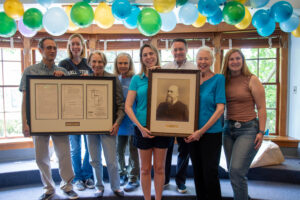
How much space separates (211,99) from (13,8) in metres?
2.31

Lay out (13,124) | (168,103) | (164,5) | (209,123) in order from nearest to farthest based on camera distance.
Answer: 1. (209,123)
2. (168,103)
3. (164,5)
4. (13,124)

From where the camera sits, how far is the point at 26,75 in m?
2.09

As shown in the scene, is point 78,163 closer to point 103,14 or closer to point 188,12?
point 103,14

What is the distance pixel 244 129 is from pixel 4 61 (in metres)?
4.10

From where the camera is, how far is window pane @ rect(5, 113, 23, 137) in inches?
154

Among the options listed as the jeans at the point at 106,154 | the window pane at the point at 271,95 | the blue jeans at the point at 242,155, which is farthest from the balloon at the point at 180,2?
the window pane at the point at 271,95

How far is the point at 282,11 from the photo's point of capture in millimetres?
2340

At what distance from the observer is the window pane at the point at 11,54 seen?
3.93 meters

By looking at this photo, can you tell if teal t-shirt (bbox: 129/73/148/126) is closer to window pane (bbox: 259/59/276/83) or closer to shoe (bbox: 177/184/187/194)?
shoe (bbox: 177/184/187/194)

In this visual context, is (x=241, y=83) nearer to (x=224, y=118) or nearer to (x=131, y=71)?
(x=224, y=118)

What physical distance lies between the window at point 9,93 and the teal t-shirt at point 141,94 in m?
3.04

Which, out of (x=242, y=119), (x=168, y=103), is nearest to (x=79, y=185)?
(x=168, y=103)

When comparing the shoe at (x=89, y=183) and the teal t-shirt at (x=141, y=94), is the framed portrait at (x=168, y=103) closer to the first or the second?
the teal t-shirt at (x=141, y=94)

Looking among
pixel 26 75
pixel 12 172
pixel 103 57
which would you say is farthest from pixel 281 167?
pixel 12 172
